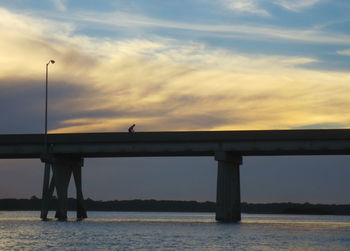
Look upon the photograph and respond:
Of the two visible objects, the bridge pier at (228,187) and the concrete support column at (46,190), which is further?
the concrete support column at (46,190)

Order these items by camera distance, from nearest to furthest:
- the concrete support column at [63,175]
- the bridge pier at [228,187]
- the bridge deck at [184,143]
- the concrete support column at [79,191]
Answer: the bridge deck at [184,143] < the bridge pier at [228,187] < the concrete support column at [63,175] < the concrete support column at [79,191]

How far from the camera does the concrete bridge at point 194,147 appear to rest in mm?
91000

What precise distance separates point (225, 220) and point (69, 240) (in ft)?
138

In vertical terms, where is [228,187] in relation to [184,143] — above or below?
below

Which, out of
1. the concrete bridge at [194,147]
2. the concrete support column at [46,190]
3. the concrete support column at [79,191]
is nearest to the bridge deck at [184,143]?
the concrete bridge at [194,147]

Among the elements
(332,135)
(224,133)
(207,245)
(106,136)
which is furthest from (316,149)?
(207,245)

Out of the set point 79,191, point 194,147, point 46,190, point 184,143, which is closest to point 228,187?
point 194,147

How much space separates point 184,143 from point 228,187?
8.17m

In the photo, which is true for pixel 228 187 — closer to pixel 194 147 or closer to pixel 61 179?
pixel 194 147

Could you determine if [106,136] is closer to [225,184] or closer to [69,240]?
[225,184]

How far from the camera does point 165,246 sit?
171ft

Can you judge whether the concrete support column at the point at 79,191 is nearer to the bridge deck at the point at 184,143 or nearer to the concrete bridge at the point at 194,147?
the concrete bridge at the point at 194,147

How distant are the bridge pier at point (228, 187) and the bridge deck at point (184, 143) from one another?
144 centimetres

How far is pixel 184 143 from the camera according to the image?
310 feet
